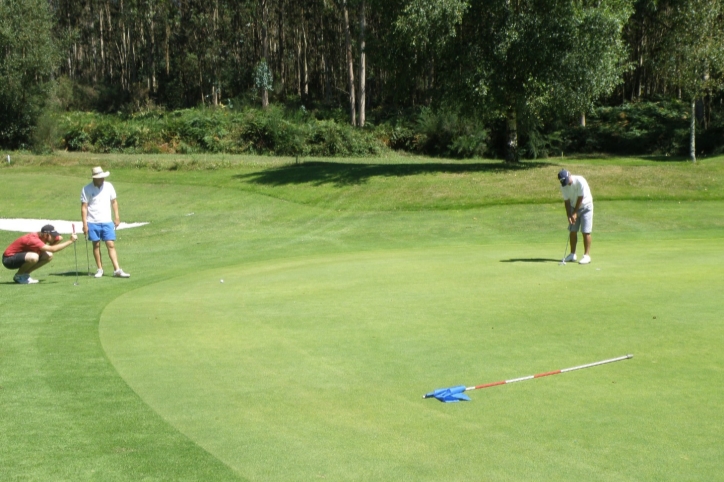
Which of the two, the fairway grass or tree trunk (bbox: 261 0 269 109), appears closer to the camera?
the fairway grass

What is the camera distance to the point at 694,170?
30.4 meters

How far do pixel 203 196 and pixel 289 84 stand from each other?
67.9m

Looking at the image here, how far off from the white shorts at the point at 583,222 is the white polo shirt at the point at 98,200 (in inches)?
343

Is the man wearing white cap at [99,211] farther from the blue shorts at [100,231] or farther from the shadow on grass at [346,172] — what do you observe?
the shadow on grass at [346,172]

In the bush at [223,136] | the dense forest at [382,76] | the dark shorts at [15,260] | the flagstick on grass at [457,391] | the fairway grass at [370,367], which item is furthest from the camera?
the bush at [223,136]

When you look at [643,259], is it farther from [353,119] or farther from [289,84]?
[289,84]

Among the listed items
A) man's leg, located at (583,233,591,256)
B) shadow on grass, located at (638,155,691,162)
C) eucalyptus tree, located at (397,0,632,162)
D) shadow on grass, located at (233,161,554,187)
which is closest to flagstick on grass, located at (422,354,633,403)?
man's leg, located at (583,233,591,256)

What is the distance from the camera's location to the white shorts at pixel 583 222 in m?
15.4

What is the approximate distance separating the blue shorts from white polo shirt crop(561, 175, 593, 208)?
28.3 ft

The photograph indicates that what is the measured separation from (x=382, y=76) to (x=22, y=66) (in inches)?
1415

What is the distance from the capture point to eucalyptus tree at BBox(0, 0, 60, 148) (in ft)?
161

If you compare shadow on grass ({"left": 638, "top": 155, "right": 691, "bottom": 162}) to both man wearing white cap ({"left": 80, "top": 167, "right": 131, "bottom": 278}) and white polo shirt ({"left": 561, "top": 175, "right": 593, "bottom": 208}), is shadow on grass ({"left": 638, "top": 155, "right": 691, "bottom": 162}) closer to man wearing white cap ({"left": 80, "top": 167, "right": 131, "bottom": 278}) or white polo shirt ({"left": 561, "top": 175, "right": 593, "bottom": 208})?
white polo shirt ({"left": 561, "top": 175, "right": 593, "bottom": 208})

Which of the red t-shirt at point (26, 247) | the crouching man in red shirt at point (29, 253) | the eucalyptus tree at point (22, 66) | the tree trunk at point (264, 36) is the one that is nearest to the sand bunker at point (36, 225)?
the crouching man in red shirt at point (29, 253)

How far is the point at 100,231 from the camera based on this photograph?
619 inches
